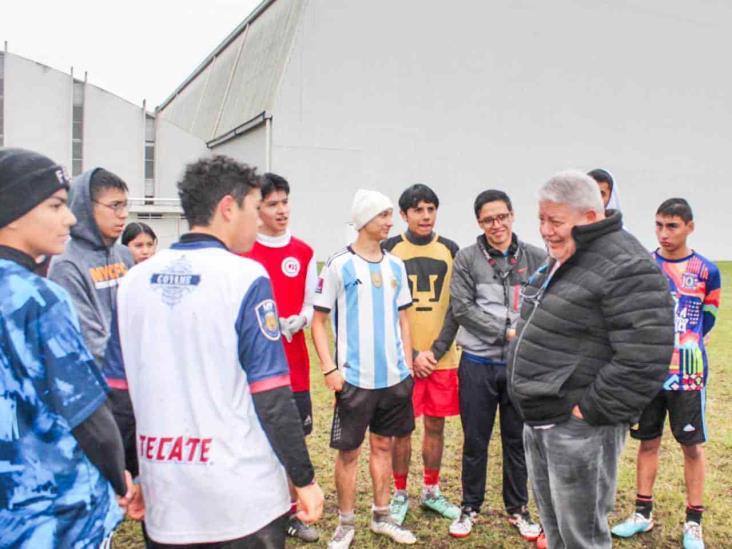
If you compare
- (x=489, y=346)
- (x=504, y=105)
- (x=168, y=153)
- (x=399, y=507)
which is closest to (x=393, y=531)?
(x=399, y=507)

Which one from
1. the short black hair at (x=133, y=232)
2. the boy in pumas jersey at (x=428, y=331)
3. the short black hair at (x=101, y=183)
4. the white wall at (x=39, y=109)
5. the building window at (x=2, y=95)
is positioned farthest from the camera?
the white wall at (x=39, y=109)

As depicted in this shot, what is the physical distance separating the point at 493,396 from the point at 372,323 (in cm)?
95

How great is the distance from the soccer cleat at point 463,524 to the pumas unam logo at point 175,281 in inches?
103

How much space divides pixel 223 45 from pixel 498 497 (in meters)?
23.4

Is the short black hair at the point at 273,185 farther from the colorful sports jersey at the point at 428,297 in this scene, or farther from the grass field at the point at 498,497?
the grass field at the point at 498,497

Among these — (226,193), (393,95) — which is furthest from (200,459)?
(393,95)

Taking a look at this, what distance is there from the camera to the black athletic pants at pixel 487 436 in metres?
3.86

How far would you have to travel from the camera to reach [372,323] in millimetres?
3715

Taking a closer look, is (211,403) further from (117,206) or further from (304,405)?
(304,405)

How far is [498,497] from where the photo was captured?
4324 mm

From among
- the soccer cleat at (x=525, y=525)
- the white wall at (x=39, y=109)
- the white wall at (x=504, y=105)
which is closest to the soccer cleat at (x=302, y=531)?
the soccer cleat at (x=525, y=525)

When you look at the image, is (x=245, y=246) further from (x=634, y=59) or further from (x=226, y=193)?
(x=634, y=59)

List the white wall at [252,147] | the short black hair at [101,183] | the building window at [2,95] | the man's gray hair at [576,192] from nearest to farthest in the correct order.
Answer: the man's gray hair at [576,192], the short black hair at [101,183], the white wall at [252,147], the building window at [2,95]

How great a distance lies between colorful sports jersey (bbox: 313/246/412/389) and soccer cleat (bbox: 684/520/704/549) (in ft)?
6.37
